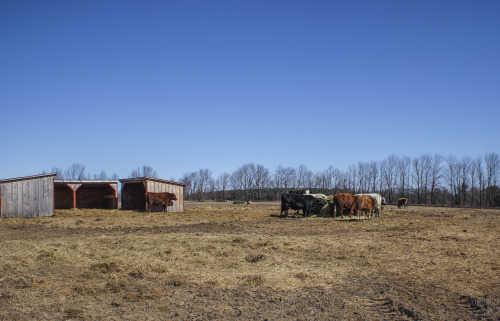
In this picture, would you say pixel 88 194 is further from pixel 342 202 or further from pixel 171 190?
pixel 342 202

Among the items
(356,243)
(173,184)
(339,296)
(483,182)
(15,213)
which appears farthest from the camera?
(483,182)

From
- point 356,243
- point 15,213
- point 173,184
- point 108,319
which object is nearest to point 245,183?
point 173,184

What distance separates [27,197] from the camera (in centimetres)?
2683

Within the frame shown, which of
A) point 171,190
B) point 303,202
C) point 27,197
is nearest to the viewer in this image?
point 27,197

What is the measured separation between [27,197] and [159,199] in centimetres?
1001

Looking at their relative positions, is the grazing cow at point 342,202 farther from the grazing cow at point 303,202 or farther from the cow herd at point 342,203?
the grazing cow at point 303,202

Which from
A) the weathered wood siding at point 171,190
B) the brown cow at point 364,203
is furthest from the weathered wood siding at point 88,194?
the brown cow at point 364,203

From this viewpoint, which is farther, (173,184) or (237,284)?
(173,184)

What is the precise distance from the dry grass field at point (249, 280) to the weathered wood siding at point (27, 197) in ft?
52.0

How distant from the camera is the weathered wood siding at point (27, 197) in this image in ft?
84.3

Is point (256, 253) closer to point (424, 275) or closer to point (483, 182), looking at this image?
point (424, 275)

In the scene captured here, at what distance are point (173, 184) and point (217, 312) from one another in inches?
1203

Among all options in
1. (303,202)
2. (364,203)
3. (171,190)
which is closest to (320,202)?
(303,202)

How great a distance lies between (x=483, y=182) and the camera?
7650 cm
